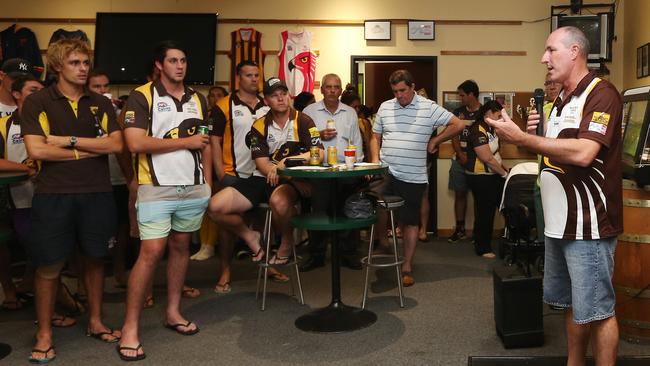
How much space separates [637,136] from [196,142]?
2.52m

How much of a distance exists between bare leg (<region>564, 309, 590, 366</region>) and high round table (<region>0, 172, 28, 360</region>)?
275 centimetres

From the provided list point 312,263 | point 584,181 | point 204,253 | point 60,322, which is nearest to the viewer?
point 584,181

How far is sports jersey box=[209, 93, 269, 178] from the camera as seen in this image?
175 inches

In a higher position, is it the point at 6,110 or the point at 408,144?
the point at 6,110

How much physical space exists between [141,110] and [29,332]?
1615mm

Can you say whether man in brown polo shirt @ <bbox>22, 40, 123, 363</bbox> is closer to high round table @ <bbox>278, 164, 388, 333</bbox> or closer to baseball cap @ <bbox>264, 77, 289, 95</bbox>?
high round table @ <bbox>278, 164, 388, 333</bbox>

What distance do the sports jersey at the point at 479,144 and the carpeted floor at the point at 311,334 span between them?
1244mm

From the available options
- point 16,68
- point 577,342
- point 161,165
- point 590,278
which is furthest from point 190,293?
point 590,278

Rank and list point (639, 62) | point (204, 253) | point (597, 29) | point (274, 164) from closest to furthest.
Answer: point (274, 164), point (204, 253), point (639, 62), point (597, 29)

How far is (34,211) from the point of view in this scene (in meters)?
3.21

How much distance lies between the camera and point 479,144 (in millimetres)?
5527

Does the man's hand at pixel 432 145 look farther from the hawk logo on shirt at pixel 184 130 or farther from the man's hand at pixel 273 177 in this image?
the hawk logo on shirt at pixel 184 130

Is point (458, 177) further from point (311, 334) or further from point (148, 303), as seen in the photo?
point (148, 303)

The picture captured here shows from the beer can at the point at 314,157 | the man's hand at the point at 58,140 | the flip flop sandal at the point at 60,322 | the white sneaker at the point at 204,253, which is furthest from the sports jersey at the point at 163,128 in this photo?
the white sneaker at the point at 204,253
